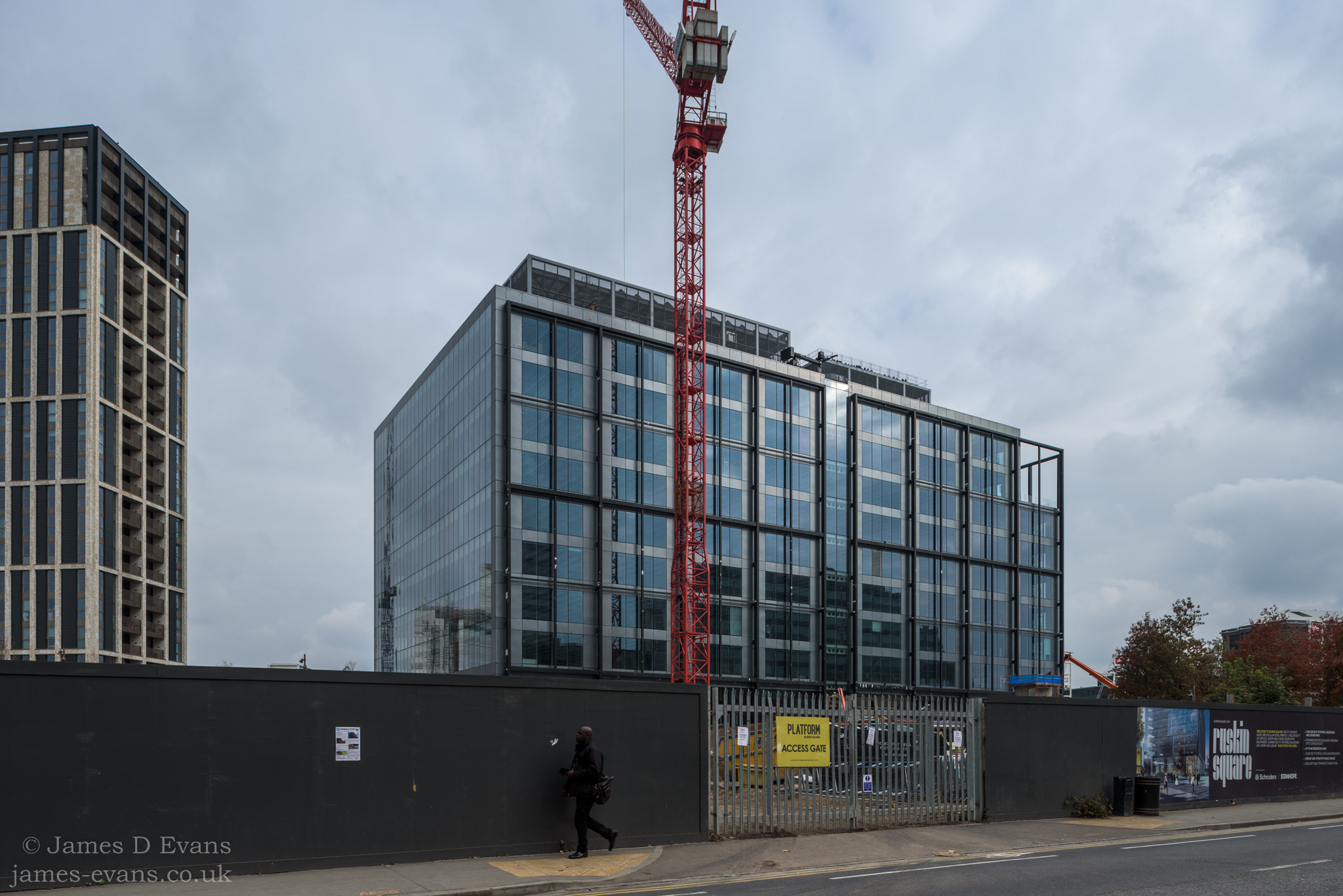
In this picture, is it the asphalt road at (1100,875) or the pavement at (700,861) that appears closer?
the pavement at (700,861)

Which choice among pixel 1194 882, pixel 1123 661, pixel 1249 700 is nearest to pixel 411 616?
pixel 1123 661

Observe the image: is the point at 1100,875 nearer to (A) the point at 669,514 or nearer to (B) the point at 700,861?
(B) the point at 700,861

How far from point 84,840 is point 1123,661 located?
62.7 metres

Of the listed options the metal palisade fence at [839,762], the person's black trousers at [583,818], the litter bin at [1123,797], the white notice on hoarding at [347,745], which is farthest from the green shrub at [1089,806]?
the white notice on hoarding at [347,745]

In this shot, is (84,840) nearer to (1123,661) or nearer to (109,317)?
(1123,661)

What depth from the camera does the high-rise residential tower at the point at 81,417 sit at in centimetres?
8169

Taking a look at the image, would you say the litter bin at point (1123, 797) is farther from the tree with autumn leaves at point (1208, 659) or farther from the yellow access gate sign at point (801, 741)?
the tree with autumn leaves at point (1208, 659)

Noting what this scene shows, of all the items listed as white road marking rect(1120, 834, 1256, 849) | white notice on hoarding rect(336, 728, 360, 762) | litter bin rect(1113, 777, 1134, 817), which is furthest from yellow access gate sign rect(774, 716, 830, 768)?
litter bin rect(1113, 777, 1134, 817)

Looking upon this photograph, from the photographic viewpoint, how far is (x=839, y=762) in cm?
1830

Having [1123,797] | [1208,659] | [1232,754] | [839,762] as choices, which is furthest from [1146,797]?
[1208,659]

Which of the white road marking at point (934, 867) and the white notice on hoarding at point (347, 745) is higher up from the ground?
the white notice on hoarding at point (347, 745)

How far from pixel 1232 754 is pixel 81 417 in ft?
285

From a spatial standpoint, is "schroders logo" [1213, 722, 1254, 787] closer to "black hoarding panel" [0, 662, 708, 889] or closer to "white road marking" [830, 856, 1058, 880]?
"white road marking" [830, 856, 1058, 880]

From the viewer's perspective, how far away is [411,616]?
72.7m
